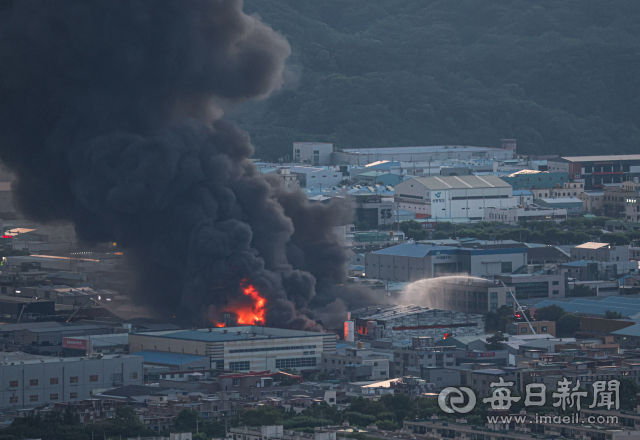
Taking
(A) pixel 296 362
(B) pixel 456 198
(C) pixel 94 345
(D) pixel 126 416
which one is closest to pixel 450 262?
(A) pixel 296 362

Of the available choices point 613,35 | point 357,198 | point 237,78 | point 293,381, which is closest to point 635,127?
point 613,35

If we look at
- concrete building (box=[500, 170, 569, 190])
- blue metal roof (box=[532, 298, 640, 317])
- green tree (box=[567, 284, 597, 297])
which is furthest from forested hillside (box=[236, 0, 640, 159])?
blue metal roof (box=[532, 298, 640, 317])

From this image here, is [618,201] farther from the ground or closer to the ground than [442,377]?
farther from the ground

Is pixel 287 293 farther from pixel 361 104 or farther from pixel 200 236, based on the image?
pixel 361 104

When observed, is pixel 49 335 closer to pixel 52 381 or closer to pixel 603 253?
pixel 52 381

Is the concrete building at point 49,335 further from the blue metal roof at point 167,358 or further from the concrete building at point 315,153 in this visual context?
the concrete building at point 315,153

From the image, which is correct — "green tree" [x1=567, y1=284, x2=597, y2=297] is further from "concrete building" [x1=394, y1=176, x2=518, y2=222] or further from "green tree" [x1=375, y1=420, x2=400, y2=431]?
"concrete building" [x1=394, y1=176, x2=518, y2=222]
